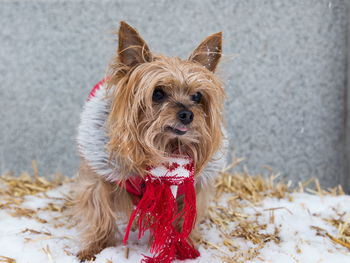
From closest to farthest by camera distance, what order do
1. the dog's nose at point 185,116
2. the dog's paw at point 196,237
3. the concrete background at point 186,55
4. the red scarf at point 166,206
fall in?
the dog's nose at point 185,116
the red scarf at point 166,206
the dog's paw at point 196,237
the concrete background at point 186,55

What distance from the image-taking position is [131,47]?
1.29m

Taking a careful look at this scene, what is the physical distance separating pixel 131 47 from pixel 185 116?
0.26 meters

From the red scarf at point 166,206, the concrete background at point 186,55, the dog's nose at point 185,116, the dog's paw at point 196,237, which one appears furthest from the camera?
the concrete background at point 186,55

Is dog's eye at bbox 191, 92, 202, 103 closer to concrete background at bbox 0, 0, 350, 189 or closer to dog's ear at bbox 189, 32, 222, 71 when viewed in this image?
dog's ear at bbox 189, 32, 222, 71

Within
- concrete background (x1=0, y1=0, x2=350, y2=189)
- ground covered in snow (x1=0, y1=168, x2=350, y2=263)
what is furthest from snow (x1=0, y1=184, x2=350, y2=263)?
concrete background (x1=0, y1=0, x2=350, y2=189)

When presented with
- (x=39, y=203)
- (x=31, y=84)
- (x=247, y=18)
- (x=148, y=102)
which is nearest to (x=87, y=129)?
(x=148, y=102)

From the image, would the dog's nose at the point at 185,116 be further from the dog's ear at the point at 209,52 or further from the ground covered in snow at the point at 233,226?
the ground covered in snow at the point at 233,226

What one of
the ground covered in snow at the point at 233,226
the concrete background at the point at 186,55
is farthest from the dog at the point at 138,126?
the concrete background at the point at 186,55

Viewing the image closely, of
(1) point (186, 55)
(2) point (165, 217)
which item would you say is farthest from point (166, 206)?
(1) point (186, 55)

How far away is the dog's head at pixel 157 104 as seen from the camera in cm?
127

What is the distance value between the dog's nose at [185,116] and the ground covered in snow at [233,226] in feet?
1.48

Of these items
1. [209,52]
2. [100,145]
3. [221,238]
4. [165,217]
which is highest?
[209,52]

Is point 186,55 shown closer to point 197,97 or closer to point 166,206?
point 197,97

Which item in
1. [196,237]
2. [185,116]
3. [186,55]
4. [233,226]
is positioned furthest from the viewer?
[186,55]
